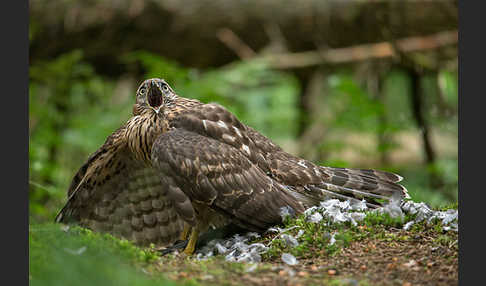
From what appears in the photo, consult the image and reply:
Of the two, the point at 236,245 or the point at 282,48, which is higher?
the point at 282,48

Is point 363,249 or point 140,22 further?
point 140,22

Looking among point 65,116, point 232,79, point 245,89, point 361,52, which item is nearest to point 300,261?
point 232,79

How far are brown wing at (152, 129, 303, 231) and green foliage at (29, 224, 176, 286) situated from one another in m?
0.74

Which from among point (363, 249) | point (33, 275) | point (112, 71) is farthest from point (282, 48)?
point (33, 275)

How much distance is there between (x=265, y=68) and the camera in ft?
29.5

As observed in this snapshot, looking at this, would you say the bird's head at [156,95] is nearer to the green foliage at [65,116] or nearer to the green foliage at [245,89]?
the green foliage at [245,89]

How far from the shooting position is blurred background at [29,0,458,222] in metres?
8.29

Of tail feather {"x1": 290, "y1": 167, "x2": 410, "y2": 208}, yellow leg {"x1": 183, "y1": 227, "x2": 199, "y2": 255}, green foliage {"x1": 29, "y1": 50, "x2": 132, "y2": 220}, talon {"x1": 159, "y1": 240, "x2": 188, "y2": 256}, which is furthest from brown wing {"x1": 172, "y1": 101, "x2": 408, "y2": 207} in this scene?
green foliage {"x1": 29, "y1": 50, "x2": 132, "y2": 220}

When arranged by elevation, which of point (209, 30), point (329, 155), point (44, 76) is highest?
point (209, 30)

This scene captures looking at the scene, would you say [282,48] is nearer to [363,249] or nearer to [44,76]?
[44,76]

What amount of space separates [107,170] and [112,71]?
514cm

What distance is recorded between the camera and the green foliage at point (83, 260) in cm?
277

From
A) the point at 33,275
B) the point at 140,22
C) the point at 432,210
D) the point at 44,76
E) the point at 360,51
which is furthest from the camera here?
the point at 360,51

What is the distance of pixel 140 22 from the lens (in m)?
9.32
